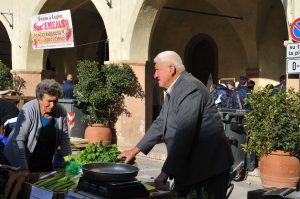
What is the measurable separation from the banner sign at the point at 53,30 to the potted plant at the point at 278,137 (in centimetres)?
706

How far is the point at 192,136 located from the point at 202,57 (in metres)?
13.4

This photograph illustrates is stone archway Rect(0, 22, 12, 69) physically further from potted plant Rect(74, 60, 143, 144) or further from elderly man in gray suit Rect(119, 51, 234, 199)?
elderly man in gray suit Rect(119, 51, 234, 199)

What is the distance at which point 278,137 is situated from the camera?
7.85m

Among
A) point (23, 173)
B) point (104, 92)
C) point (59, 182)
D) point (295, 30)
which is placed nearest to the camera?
point (59, 182)

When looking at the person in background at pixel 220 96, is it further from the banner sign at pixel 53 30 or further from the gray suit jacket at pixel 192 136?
the gray suit jacket at pixel 192 136

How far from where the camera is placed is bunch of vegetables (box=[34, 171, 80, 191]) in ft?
11.7

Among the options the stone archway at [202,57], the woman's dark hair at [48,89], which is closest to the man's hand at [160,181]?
the woman's dark hair at [48,89]

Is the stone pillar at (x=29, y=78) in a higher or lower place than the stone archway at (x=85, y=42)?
lower

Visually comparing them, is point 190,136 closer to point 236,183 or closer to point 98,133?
point 236,183

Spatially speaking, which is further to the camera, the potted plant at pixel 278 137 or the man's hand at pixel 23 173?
the potted plant at pixel 278 137

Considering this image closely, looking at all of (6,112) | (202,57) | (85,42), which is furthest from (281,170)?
(85,42)

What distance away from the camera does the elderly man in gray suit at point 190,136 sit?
11.7 ft

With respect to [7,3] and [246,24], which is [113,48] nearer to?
[246,24]

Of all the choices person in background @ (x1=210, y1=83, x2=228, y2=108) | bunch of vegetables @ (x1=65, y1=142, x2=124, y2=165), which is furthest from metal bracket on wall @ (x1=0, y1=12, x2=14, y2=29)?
bunch of vegetables @ (x1=65, y1=142, x2=124, y2=165)
